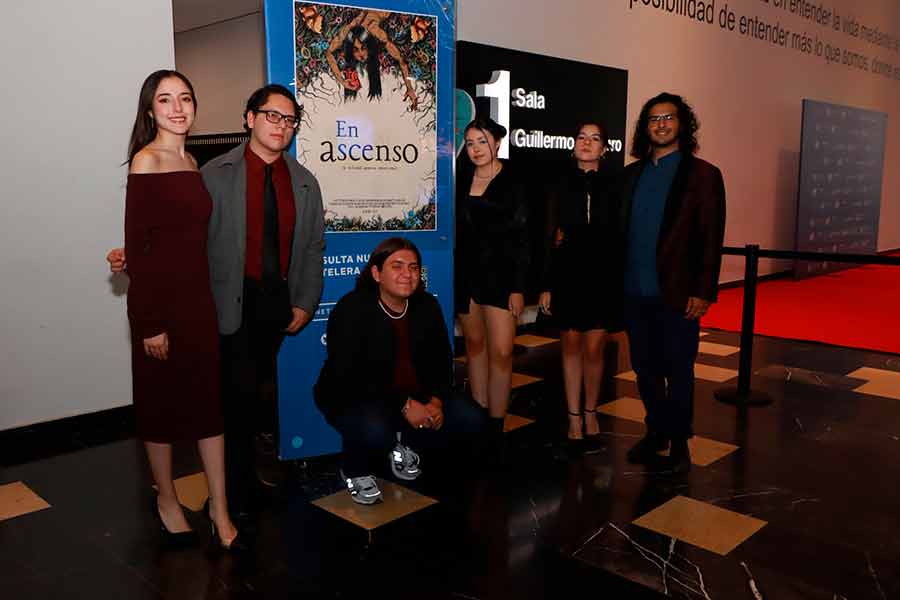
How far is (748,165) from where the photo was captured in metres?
7.92

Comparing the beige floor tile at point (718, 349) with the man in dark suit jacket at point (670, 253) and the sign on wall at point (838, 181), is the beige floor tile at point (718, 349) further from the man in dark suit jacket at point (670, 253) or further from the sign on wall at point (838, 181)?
the sign on wall at point (838, 181)

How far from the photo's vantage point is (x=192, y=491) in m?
2.68

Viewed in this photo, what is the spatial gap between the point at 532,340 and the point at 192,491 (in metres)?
3.07

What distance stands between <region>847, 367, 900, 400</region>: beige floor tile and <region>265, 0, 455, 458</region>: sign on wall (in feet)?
8.65

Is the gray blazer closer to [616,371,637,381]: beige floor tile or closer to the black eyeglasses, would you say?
the black eyeglasses

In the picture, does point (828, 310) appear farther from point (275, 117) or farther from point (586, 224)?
point (275, 117)

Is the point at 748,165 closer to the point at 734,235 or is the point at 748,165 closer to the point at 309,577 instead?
the point at 734,235

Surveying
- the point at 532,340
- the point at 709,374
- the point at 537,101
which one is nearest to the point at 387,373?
the point at 709,374

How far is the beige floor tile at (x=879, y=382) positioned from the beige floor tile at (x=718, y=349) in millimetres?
785

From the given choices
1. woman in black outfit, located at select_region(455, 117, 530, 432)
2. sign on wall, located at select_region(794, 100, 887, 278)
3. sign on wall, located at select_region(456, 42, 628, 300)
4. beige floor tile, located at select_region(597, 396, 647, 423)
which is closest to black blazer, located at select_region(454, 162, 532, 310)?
woman in black outfit, located at select_region(455, 117, 530, 432)

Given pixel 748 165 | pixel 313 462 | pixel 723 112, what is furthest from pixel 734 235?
pixel 313 462

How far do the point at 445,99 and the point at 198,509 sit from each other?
Answer: 6.13ft

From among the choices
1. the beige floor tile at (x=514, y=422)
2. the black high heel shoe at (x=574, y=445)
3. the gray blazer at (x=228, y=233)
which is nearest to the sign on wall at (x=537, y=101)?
the beige floor tile at (x=514, y=422)

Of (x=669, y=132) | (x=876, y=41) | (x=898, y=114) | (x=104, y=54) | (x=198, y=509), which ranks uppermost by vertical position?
(x=876, y=41)
